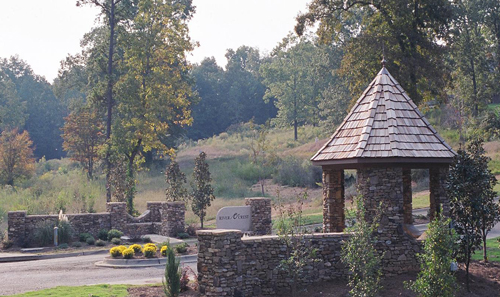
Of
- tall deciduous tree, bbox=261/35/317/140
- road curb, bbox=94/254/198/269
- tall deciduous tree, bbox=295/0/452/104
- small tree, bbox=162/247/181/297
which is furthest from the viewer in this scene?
tall deciduous tree, bbox=261/35/317/140

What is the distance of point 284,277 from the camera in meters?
12.9

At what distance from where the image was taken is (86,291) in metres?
12.7

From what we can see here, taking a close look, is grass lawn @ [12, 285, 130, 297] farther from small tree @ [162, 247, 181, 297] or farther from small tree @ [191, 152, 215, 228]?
small tree @ [191, 152, 215, 228]

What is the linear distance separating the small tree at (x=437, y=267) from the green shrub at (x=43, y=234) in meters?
16.2

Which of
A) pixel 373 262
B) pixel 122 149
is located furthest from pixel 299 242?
pixel 122 149

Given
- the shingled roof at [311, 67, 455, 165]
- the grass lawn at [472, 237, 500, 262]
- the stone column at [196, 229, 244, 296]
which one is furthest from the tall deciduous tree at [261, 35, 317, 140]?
the stone column at [196, 229, 244, 296]

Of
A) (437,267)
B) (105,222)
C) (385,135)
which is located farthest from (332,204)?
(105,222)

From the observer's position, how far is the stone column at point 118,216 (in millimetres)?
25250

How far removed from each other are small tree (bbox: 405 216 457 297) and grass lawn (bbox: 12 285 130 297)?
20.9 feet

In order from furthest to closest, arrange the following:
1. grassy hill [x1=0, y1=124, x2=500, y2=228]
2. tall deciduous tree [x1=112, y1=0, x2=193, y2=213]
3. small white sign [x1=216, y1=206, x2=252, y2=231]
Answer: tall deciduous tree [x1=112, y1=0, x2=193, y2=213] → grassy hill [x1=0, y1=124, x2=500, y2=228] → small white sign [x1=216, y1=206, x2=252, y2=231]

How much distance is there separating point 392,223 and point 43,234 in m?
15.1

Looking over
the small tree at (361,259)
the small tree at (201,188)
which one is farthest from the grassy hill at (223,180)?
the small tree at (361,259)

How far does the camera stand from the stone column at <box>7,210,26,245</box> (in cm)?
2270

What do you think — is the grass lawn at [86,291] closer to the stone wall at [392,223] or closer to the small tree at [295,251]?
the small tree at [295,251]
